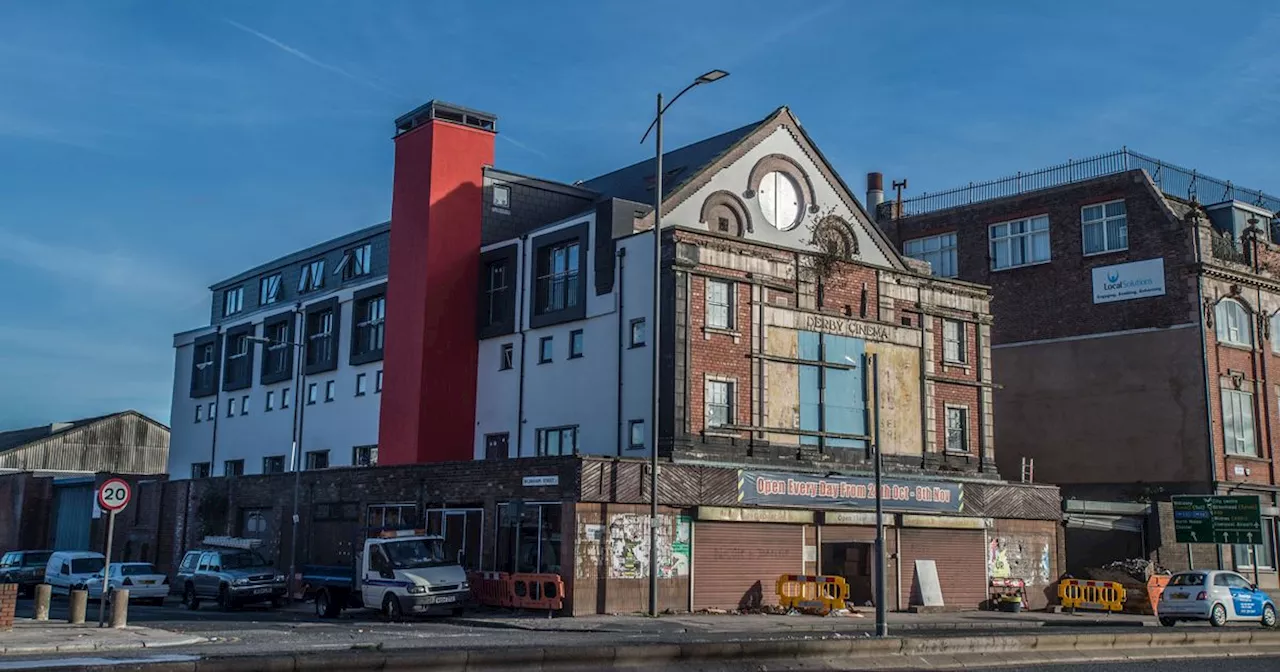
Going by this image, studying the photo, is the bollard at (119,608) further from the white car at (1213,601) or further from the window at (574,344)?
the white car at (1213,601)

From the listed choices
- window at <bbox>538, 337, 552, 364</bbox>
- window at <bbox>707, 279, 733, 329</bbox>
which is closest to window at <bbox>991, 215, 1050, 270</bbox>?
window at <bbox>707, 279, 733, 329</bbox>

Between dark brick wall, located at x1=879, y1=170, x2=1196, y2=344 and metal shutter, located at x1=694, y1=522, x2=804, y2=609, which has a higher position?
dark brick wall, located at x1=879, y1=170, x2=1196, y2=344

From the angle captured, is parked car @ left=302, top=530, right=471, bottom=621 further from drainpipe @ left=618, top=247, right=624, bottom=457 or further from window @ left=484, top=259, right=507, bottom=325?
window @ left=484, top=259, right=507, bottom=325

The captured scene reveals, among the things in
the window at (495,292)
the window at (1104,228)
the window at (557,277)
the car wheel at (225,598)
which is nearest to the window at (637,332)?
the window at (557,277)

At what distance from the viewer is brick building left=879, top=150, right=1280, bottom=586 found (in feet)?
147

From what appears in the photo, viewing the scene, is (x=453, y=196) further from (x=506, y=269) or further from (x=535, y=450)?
(x=535, y=450)

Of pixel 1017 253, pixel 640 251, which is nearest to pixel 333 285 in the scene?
pixel 640 251

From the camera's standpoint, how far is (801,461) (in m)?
37.2

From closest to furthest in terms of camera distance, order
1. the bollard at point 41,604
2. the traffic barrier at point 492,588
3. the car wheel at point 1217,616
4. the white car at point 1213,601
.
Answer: the bollard at point 41,604, the car wheel at point 1217,616, the white car at point 1213,601, the traffic barrier at point 492,588

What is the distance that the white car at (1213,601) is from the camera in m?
31.1

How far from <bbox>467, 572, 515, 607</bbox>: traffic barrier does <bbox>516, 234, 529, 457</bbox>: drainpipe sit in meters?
7.71

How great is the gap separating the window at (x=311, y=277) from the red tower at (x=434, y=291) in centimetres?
1106

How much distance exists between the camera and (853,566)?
37.2 metres

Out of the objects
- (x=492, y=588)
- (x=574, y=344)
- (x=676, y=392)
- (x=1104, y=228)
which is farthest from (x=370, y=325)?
(x=1104, y=228)
